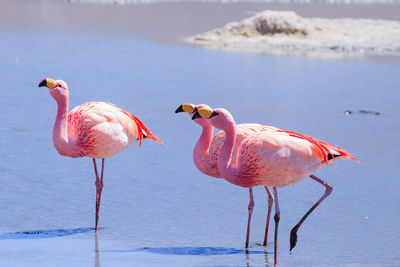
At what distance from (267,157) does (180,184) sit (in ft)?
6.00

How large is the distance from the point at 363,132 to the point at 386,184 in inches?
93.2

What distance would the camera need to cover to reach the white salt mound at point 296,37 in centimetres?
1909

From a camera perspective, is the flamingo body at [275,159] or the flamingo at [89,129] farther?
the flamingo at [89,129]

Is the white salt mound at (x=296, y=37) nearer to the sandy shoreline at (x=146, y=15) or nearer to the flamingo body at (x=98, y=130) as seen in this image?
the sandy shoreline at (x=146, y=15)

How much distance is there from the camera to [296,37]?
2042 centimetres

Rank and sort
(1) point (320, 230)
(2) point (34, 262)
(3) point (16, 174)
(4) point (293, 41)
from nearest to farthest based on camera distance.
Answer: (2) point (34, 262), (1) point (320, 230), (3) point (16, 174), (4) point (293, 41)

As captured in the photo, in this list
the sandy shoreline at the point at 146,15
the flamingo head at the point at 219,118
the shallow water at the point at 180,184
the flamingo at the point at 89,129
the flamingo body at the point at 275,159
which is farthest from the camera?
the sandy shoreline at the point at 146,15

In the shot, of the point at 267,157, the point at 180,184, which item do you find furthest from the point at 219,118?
the point at 180,184

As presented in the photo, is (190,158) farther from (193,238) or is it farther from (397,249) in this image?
(397,249)

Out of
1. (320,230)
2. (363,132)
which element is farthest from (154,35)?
(320,230)

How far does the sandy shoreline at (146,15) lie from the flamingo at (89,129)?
528 inches

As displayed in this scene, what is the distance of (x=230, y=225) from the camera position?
19.5ft

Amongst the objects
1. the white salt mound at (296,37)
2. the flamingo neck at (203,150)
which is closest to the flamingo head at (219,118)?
the flamingo neck at (203,150)

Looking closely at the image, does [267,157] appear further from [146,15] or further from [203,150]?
[146,15]
